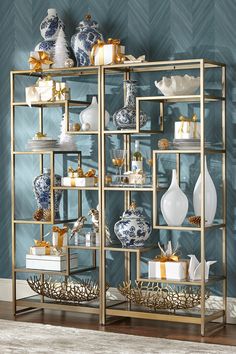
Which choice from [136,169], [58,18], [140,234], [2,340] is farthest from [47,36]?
[2,340]

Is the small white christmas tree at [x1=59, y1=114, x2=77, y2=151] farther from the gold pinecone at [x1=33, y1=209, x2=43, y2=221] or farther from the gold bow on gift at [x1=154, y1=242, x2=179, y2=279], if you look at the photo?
the gold bow on gift at [x1=154, y1=242, x2=179, y2=279]

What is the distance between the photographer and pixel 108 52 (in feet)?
18.0

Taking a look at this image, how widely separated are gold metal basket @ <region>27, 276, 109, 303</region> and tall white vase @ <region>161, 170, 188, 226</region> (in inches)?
29.6

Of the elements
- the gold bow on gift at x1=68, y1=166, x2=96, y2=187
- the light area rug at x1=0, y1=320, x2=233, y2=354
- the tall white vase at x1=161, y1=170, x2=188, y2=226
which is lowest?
the light area rug at x1=0, y1=320, x2=233, y2=354

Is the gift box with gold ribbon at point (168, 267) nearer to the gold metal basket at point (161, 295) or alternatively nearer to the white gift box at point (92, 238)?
the gold metal basket at point (161, 295)

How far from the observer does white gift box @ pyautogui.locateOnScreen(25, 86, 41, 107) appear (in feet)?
18.8

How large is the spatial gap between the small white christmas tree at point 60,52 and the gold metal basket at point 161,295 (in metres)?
1.59

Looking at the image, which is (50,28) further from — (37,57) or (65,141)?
(65,141)

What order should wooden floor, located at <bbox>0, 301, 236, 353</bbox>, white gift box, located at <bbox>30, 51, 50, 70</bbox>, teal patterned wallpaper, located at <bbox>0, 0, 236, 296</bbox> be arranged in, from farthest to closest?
white gift box, located at <bbox>30, 51, 50, 70</bbox>, teal patterned wallpaper, located at <bbox>0, 0, 236, 296</bbox>, wooden floor, located at <bbox>0, 301, 236, 353</bbox>

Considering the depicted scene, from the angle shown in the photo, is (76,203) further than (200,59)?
Yes

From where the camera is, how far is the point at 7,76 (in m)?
6.30

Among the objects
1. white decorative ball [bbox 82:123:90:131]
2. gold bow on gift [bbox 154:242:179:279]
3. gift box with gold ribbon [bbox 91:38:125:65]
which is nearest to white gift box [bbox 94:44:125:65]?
gift box with gold ribbon [bbox 91:38:125:65]

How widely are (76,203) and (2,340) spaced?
1379 millimetres

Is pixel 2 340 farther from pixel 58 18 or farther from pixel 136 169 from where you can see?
pixel 58 18
